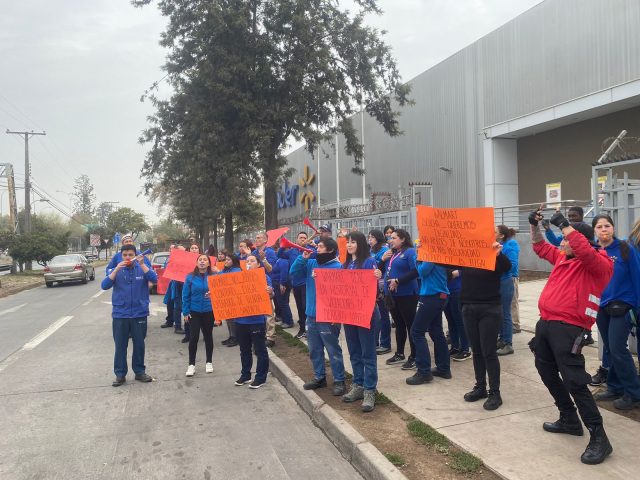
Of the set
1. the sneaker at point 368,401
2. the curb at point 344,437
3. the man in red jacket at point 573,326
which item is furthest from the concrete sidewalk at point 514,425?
the curb at point 344,437

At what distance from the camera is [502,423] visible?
4395 millimetres

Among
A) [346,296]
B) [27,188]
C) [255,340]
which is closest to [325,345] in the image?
[346,296]

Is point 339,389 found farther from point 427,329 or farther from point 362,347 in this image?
point 427,329

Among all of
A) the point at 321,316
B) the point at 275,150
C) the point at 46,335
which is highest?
the point at 275,150

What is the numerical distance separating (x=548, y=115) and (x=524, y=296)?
986 cm

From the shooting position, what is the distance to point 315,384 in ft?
18.7

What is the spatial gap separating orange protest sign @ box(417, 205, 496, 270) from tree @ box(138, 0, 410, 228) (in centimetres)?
1266

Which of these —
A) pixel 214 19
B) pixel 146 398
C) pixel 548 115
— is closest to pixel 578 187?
pixel 548 115

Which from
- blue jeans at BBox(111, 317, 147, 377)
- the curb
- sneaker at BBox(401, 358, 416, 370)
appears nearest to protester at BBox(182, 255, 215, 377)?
blue jeans at BBox(111, 317, 147, 377)

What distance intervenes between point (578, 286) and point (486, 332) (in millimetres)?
1143

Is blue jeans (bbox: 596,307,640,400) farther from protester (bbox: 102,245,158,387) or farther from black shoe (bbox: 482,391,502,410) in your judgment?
protester (bbox: 102,245,158,387)

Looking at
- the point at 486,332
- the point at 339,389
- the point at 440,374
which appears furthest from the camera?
the point at 440,374

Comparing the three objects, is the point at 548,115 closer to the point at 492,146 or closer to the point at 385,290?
the point at 492,146

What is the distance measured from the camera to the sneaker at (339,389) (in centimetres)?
545
